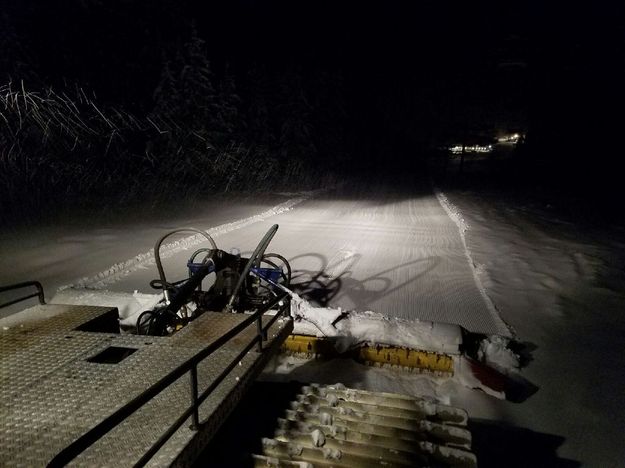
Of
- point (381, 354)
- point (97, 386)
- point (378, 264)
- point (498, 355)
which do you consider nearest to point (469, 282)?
point (378, 264)

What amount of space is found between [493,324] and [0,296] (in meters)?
8.92

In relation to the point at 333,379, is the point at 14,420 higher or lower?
higher

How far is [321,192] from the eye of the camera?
2481 cm

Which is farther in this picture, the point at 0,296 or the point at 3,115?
the point at 3,115

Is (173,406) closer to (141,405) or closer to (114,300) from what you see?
(141,405)

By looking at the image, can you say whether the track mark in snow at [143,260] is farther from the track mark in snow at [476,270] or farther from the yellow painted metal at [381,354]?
the track mark in snow at [476,270]

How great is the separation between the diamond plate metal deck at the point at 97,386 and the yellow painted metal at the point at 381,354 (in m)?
1.33

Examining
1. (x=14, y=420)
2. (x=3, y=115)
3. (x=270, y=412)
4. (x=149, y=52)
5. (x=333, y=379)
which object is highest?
(x=149, y=52)

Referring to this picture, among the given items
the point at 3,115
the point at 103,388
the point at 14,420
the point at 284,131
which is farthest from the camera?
the point at 284,131

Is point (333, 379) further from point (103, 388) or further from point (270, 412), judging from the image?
point (103, 388)

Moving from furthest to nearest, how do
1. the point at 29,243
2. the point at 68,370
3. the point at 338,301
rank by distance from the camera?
the point at 29,243 → the point at 338,301 → the point at 68,370

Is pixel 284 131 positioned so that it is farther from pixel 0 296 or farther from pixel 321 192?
pixel 0 296

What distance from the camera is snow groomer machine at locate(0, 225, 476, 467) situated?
2316 mm

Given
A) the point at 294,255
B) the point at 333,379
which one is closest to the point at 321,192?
the point at 294,255
